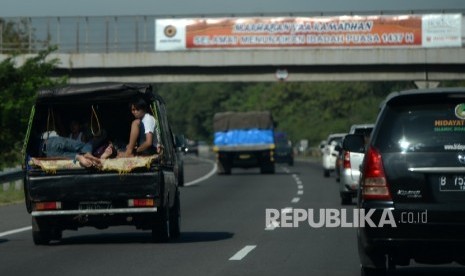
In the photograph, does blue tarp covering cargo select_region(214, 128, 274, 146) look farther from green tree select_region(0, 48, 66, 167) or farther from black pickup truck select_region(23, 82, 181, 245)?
black pickup truck select_region(23, 82, 181, 245)

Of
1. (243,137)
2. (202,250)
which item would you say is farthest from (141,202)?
(243,137)

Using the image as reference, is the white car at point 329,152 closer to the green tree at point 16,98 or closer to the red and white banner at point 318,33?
the green tree at point 16,98

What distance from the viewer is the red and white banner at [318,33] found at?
60.4 m

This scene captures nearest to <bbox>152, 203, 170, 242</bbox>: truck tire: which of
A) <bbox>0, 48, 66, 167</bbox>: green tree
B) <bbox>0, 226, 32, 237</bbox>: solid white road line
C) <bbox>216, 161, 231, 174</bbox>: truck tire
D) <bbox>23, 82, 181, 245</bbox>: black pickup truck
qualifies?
<bbox>23, 82, 181, 245</bbox>: black pickup truck

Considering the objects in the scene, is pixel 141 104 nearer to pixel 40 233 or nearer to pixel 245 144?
pixel 40 233

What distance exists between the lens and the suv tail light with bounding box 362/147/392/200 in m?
10.6

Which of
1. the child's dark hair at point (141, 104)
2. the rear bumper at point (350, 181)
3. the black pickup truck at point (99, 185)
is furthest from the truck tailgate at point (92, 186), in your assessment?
the rear bumper at point (350, 181)

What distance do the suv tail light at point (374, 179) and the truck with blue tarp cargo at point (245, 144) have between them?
40394mm

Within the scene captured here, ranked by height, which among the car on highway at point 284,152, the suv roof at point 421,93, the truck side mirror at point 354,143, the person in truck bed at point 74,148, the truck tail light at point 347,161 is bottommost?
the car on highway at point 284,152

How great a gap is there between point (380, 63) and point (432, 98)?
47.0m

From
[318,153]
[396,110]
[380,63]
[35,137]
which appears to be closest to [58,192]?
[35,137]

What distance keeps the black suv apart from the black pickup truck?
18.5 feet

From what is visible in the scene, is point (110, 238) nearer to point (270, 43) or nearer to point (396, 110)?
point (396, 110)

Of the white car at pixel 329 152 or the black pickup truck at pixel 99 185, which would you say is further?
the white car at pixel 329 152
